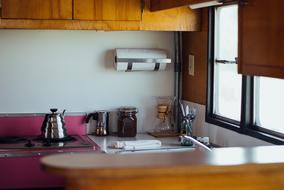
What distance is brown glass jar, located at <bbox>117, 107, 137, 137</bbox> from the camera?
13.6 feet

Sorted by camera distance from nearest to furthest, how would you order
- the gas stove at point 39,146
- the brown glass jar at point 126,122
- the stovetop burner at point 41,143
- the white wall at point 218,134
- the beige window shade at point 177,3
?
the beige window shade at point 177,3 < the white wall at point 218,134 < the gas stove at point 39,146 < the stovetop burner at point 41,143 < the brown glass jar at point 126,122

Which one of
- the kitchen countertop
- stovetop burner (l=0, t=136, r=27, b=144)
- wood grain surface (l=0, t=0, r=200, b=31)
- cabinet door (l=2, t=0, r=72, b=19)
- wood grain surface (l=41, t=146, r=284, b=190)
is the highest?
cabinet door (l=2, t=0, r=72, b=19)

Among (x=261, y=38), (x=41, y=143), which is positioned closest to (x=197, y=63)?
(x=41, y=143)

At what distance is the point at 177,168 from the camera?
1714 millimetres

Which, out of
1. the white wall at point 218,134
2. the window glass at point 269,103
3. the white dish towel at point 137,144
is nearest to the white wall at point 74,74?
the white wall at point 218,134

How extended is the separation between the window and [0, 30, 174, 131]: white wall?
0.57 metres

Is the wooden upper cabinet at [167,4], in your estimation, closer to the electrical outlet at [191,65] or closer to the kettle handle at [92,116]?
the electrical outlet at [191,65]

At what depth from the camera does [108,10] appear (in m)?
3.75

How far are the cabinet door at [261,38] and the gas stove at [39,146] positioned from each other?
1505 millimetres

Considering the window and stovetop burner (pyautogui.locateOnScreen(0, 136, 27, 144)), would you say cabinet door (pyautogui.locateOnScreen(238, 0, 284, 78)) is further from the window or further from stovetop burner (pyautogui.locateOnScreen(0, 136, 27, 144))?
stovetop burner (pyautogui.locateOnScreen(0, 136, 27, 144))

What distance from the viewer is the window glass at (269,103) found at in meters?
3.14

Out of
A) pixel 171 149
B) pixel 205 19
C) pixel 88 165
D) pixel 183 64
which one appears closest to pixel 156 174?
pixel 88 165

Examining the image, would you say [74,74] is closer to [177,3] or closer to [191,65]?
[191,65]

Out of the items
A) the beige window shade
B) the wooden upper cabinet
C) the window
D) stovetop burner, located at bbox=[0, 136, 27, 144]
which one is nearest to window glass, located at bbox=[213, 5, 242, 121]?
the window
